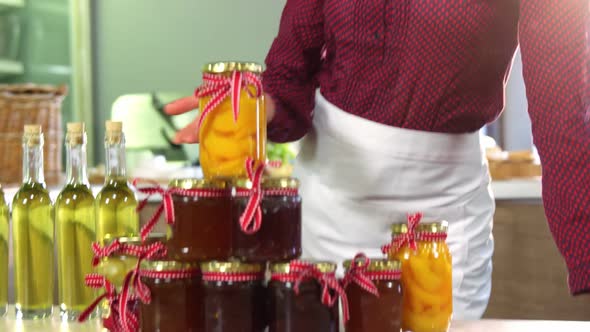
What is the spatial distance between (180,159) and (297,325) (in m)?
3.36

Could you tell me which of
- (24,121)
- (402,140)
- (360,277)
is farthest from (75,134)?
(24,121)

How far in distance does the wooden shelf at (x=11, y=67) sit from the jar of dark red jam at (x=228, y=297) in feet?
11.7

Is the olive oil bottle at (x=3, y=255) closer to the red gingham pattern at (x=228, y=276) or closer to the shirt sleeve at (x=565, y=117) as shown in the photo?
the red gingham pattern at (x=228, y=276)

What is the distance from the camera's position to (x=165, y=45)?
4.77 metres

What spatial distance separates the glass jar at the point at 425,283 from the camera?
1.05 meters

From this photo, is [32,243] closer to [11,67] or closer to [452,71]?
[452,71]

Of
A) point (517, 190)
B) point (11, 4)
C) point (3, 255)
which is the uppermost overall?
point (11, 4)

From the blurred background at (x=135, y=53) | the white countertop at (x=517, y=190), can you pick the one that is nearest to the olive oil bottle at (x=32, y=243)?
the white countertop at (x=517, y=190)

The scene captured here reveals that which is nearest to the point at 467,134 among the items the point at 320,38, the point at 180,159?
the point at 320,38

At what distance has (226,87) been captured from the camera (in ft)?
3.40

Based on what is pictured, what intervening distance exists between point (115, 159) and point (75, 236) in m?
0.12

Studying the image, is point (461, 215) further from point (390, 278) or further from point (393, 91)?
point (390, 278)

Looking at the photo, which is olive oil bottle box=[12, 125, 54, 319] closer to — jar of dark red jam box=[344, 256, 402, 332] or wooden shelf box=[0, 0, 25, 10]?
jar of dark red jam box=[344, 256, 402, 332]

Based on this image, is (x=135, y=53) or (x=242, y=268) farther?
(x=135, y=53)
